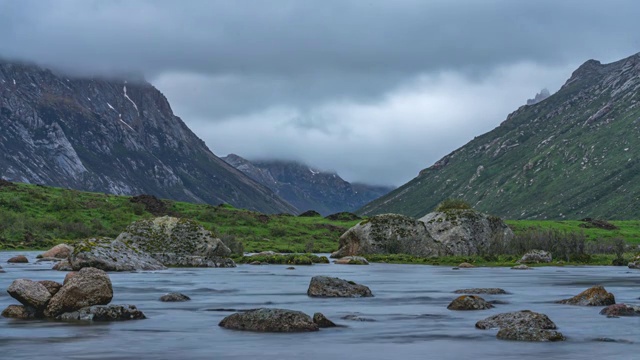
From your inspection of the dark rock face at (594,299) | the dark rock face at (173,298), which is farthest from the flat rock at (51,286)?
the dark rock face at (594,299)

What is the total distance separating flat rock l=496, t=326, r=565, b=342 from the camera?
25.5 metres

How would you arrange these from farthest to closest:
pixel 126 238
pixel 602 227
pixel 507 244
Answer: pixel 602 227 → pixel 507 244 → pixel 126 238

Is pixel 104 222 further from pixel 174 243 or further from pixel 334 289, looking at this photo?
pixel 334 289

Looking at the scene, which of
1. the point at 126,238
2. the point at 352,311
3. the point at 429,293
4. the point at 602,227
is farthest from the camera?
the point at 602,227

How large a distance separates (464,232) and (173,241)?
49631mm

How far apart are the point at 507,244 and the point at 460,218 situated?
8227 millimetres

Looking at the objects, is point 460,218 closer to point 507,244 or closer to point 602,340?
point 507,244

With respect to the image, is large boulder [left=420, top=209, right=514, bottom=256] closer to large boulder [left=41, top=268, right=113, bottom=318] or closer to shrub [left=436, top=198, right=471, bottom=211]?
shrub [left=436, top=198, right=471, bottom=211]

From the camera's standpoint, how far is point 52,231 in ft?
492

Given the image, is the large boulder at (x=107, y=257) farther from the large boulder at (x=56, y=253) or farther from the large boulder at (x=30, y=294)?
the large boulder at (x=30, y=294)

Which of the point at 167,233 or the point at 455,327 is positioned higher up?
the point at 167,233

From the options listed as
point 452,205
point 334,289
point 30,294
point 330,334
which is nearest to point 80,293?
point 30,294

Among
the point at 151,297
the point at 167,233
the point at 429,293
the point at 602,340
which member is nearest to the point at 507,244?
the point at 167,233

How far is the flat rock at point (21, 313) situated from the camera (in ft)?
104
